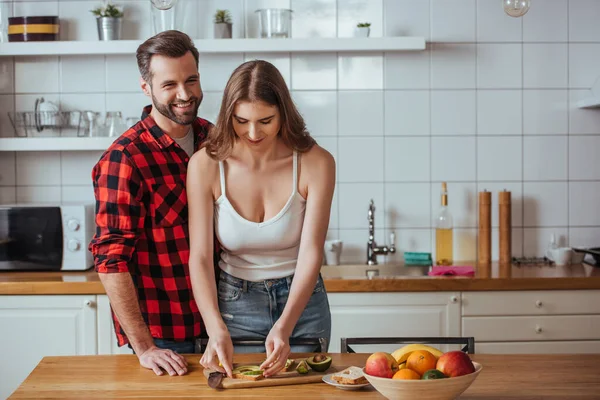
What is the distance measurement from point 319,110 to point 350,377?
6.73 feet

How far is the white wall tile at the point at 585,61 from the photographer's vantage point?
3.62 meters

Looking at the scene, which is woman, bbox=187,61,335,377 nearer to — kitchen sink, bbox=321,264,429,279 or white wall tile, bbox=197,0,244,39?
kitchen sink, bbox=321,264,429,279

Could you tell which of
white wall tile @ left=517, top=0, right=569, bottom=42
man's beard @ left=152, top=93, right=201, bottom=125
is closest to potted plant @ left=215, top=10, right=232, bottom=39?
white wall tile @ left=517, top=0, right=569, bottom=42

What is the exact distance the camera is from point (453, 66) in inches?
142

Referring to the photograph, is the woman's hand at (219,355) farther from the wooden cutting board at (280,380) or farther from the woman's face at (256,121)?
the woman's face at (256,121)

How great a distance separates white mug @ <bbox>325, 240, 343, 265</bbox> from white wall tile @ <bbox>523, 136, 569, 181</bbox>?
2.97 feet

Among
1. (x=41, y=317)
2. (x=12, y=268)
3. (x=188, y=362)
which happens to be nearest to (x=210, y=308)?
(x=188, y=362)

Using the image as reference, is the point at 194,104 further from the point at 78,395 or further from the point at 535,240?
the point at 535,240

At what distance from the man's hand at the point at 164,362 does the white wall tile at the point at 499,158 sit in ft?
6.89

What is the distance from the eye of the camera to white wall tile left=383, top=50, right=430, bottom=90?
3.61 m

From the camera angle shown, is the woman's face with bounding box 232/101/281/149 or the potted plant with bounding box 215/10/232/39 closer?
the woman's face with bounding box 232/101/281/149

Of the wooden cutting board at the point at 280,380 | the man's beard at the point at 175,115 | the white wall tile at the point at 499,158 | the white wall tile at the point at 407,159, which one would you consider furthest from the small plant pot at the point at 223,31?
the wooden cutting board at the point at 280,380

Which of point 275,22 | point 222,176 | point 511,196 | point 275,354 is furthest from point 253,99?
point 511,196

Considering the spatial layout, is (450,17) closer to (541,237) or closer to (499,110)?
(499,110)
